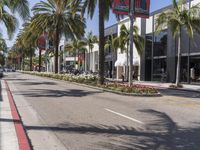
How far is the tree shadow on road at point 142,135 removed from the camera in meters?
9.49

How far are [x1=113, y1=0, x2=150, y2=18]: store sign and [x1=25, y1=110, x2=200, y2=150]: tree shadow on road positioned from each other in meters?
17.1

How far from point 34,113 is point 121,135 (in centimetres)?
552

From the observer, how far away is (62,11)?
160 feet

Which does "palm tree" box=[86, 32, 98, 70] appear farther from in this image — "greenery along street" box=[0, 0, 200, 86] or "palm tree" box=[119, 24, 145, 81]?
"palm tree" box=[119, 24, 145, 81]

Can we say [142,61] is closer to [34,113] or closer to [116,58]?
[116,58]

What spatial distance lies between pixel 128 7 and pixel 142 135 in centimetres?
2004

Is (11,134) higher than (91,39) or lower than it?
lower

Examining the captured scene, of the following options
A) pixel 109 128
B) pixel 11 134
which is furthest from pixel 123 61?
pixel 11 134

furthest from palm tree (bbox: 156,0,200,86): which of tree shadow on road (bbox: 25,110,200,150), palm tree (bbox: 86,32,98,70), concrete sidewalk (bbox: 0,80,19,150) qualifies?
palm tree (bbox: 86,32,98,70)

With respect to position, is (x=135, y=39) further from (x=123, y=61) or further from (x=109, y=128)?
(x=109, y=128)

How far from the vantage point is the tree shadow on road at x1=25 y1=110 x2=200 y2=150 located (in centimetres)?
949

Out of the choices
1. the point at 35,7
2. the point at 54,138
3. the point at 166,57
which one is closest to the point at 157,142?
the point at 54,138

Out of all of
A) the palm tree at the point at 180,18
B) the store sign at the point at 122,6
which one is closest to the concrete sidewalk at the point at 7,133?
the store sign at the point at 122,6

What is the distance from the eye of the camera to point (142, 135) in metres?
10.9
